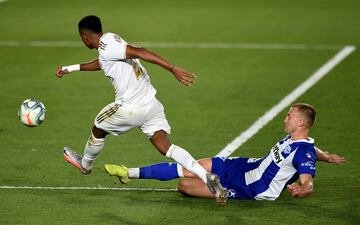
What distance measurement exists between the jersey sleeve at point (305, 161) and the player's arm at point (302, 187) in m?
0.08

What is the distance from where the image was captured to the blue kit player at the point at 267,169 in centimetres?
1002

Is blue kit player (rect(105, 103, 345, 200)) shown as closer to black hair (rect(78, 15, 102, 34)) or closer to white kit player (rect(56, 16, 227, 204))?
white kit player (rect(56, 16, 227, 204))

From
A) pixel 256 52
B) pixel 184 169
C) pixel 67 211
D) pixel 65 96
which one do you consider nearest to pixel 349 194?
pixel 184 169

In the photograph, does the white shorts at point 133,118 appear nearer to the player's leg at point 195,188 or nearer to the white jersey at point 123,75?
the white jersey at point 123,75

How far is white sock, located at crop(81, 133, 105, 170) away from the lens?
1092cm

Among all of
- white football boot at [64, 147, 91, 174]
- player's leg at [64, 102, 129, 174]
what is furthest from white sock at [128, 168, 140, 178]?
white football boot at [64, 147, 91, 174]

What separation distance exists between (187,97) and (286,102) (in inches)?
68.3

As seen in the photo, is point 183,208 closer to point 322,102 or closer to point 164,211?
point 164,211

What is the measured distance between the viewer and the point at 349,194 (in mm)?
10703

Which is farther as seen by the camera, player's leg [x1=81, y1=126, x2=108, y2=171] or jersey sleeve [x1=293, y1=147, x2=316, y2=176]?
player's leg [x1=81, y1=126, x2=108, y2=171]

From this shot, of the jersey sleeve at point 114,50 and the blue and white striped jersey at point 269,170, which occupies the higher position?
the jersey sleeve at point 114,50

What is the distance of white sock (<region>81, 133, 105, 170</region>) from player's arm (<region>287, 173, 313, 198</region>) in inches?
102

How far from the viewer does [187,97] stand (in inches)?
629

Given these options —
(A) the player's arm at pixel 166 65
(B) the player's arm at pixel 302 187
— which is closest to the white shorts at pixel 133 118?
(A) the player's arm at pixel 166 65
